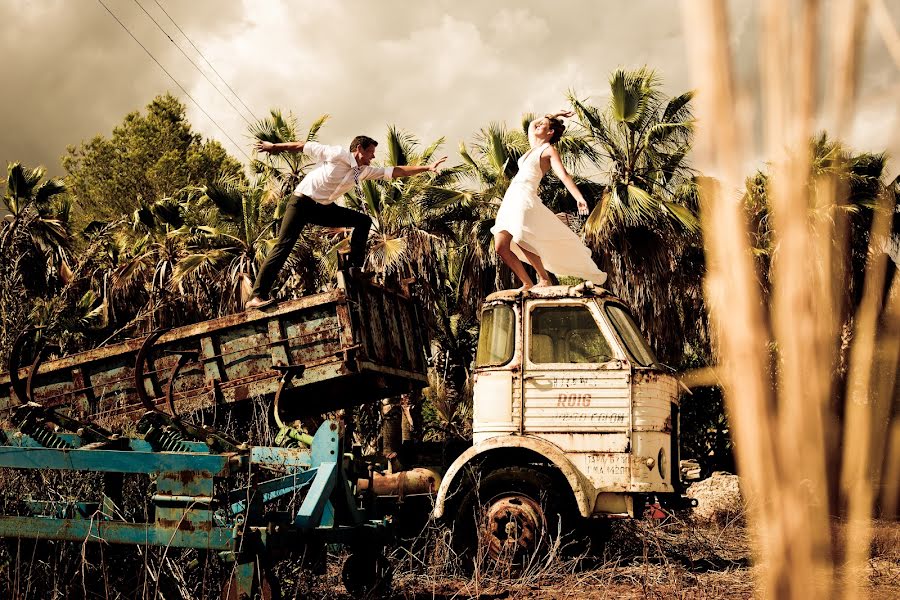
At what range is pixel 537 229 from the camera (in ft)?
21.9

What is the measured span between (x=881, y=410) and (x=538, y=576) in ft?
17.0

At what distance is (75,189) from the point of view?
110 feet

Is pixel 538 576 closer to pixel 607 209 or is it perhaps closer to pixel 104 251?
pixel 607 209

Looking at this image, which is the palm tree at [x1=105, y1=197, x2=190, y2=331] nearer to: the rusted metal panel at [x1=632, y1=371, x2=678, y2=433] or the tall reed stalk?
the rusted metal panel at [x1=632, y1=371, x2=678, y2=433]

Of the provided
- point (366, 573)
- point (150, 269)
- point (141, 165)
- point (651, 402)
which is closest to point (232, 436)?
point (366, 573)

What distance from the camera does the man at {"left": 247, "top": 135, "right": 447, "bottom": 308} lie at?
22.9ft

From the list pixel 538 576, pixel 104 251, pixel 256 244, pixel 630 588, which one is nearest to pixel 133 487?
pixel 538 576

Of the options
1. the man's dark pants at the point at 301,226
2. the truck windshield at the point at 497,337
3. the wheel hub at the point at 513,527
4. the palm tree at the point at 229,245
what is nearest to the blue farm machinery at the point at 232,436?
the man's dark pants at the point at 301,226

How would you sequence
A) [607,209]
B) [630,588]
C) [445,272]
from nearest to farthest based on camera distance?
[630,588], [607,209], [445,272]

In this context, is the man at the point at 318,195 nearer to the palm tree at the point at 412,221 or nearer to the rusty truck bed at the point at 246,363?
the rusty truck bed at the point at 246,363

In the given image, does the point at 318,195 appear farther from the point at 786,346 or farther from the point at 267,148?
the point at 786,346

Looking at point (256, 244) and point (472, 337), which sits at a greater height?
point (256, 244)

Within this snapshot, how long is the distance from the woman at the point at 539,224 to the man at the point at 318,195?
866 millimetres

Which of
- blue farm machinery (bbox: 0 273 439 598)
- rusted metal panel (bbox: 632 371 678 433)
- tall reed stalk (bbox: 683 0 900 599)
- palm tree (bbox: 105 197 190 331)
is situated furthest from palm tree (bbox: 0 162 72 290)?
tall reed stalk (bbox: 683 0 900 599)
